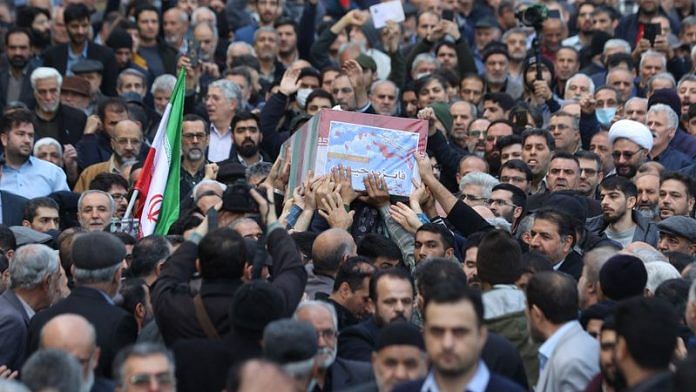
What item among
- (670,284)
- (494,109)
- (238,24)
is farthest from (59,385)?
(238,24)

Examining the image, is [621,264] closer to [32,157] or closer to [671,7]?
[32,157]

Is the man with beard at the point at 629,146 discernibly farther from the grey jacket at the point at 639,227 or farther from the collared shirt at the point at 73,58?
the collared shirt at the point at 73,58

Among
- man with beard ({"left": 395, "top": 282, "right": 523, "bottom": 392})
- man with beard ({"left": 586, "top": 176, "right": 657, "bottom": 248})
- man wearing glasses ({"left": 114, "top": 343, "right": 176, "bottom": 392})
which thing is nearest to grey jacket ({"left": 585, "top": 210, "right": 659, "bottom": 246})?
man with beard ({"left": 586, "top": 176, "right": 657, "bottom": 248})

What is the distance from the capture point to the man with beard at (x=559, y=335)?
8.66 m

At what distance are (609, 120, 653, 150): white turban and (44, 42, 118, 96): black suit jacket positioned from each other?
6369mm

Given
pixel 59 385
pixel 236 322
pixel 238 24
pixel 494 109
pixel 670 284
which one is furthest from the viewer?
pixel 238 24

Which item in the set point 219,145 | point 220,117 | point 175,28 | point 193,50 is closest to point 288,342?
point 219,145

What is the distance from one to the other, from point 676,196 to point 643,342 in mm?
6872

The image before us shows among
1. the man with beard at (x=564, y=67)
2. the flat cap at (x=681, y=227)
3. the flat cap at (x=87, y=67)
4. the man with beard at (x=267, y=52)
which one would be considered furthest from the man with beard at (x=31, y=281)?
the man with beard at (x=564, y=67)

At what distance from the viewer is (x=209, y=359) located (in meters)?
8.82

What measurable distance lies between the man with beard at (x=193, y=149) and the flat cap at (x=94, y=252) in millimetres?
5841

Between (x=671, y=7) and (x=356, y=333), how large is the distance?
14125mm

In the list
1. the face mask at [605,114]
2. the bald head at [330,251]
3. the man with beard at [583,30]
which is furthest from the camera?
the man with beard at [583,30]

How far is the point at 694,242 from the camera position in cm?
1315
